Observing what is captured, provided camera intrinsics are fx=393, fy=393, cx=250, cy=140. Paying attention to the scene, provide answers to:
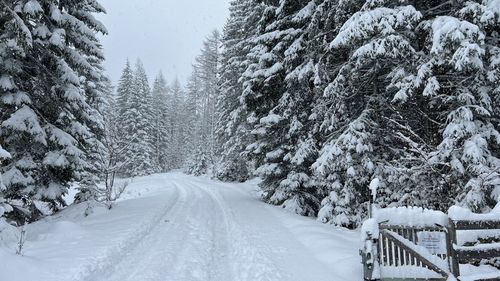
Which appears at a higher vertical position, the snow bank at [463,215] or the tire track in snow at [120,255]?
the snow bank at [463,215]

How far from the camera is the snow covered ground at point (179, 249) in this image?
7.68m

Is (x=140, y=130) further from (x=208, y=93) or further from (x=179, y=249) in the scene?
(x=179, y=249)

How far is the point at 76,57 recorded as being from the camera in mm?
14516

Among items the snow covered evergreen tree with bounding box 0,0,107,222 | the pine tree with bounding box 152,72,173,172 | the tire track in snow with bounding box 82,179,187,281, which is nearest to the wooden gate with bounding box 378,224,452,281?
the tire track in snow with bounding box 82,179,187,281

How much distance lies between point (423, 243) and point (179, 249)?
221 inches

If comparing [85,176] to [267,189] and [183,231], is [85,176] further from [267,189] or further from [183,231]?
[267,189]

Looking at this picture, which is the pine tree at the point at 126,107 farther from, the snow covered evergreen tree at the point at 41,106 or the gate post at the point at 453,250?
the gate post at the point at 453,250

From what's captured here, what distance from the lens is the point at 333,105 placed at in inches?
535

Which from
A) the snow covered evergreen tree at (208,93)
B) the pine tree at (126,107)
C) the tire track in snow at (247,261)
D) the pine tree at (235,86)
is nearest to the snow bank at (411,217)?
the tire track in snow at (247,261)

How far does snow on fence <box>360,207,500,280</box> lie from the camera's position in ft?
23.2

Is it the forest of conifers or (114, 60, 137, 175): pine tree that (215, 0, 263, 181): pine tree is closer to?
the forest of conifers

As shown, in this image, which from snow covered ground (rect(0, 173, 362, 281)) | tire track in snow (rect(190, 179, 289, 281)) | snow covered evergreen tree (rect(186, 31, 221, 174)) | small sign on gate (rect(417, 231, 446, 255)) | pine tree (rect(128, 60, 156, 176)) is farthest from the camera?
pine tree (rect(128, 60, 156, 176))

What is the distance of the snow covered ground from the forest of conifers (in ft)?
4.77

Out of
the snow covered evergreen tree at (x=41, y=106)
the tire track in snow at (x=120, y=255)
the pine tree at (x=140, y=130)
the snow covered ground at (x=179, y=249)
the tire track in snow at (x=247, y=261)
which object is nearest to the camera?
the tire track in snow at (x=120, y=255)
